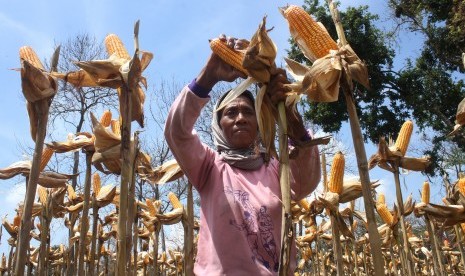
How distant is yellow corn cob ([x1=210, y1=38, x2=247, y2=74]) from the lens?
2178mm

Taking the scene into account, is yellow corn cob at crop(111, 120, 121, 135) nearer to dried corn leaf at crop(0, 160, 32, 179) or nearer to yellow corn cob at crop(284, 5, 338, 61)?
dried corn leaf at crop(0, 160, 32, 179)

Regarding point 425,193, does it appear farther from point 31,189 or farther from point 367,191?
point 31,189

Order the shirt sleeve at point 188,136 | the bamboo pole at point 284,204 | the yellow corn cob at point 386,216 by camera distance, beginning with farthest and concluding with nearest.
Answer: the yellow corn cob at point 386,216, the shirt sleeve at point 188,136, the bamboo pole at point 284,204

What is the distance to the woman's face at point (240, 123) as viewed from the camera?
2.54 metres

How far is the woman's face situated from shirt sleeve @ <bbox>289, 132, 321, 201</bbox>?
0.96 ft

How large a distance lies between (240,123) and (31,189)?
119 cm

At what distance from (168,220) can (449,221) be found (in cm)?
394

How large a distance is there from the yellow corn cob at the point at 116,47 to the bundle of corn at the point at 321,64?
104 centimetres

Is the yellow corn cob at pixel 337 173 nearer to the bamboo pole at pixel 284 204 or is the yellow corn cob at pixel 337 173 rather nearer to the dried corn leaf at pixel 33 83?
the bamboo pole at pixel 284 204

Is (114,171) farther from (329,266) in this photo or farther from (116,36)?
(329,266)

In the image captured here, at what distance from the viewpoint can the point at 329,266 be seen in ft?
41.3

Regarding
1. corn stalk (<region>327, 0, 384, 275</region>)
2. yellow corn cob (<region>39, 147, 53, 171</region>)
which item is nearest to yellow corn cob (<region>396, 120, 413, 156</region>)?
corn stalk (<region>327, 0, 384, 275</region>)

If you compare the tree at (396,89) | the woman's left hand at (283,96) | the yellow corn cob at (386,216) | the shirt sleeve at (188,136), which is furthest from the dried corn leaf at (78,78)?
the tree at (396,89)

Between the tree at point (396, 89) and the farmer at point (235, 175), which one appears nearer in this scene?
the farmer at point (235, 175)
